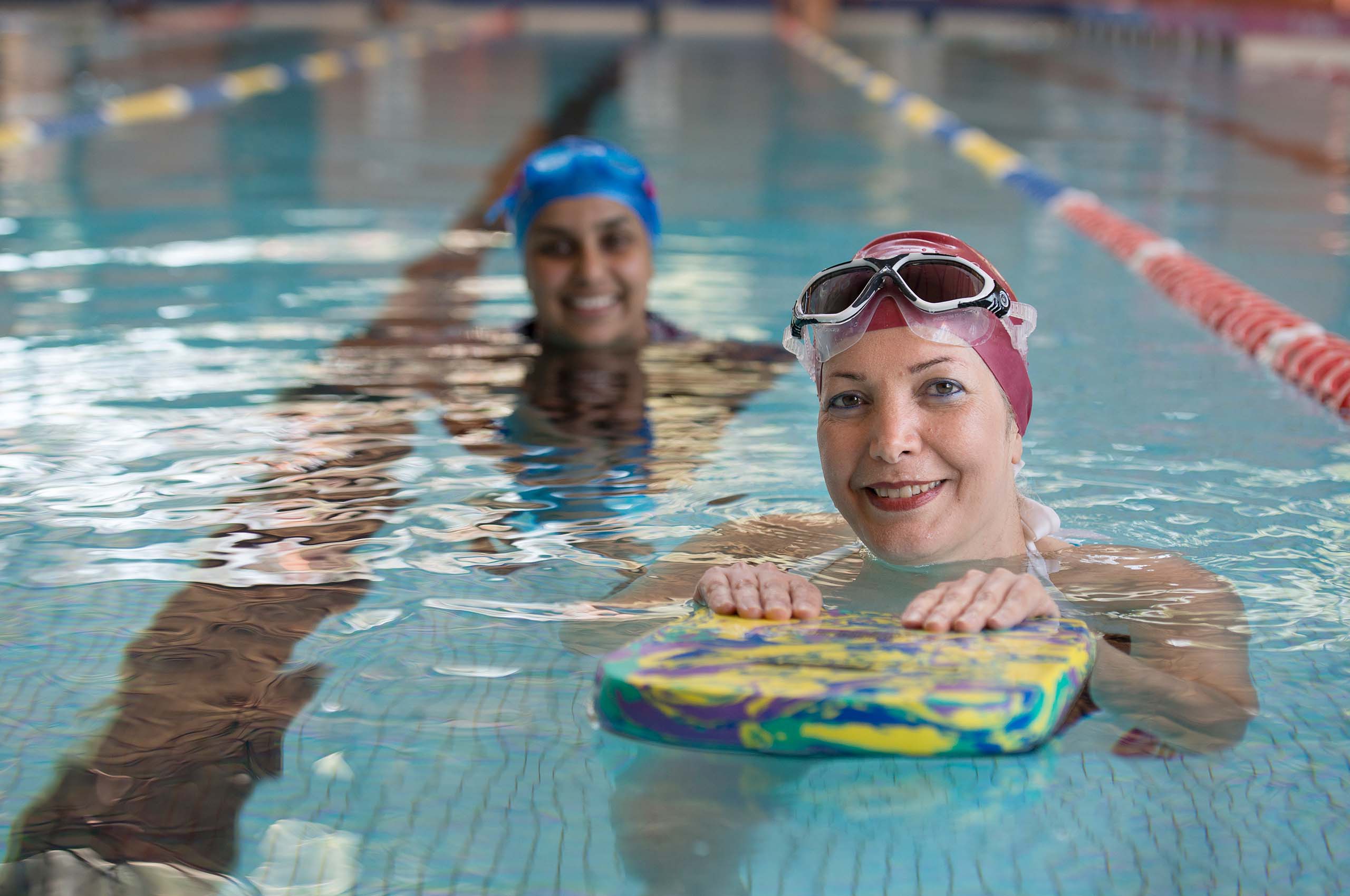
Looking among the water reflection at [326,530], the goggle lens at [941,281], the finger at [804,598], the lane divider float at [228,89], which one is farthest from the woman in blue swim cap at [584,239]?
the lane divider float at [228,89]

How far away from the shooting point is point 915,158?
9539mm

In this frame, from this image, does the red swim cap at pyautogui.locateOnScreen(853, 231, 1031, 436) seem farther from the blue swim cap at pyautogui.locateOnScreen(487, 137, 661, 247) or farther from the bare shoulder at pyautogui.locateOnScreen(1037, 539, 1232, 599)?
the blue swim cap at pyautogui.locateOnScreen(487, 137, 661, 247)

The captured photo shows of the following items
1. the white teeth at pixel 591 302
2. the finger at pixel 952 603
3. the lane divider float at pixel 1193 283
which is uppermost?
the finger at pixel 952 603

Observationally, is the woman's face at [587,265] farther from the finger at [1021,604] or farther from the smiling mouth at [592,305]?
the finger at [1021,604]

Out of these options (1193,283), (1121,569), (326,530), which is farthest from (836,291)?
(1193,283)

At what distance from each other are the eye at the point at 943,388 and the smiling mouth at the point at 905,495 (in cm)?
12

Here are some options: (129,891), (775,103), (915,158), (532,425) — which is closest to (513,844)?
(129,891)

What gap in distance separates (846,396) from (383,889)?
966mm

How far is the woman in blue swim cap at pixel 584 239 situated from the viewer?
13.1ft

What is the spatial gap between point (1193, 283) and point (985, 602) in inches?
145

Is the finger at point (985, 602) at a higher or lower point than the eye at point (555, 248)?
lower

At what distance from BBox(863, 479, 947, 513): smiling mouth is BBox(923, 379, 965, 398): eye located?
0.41ft

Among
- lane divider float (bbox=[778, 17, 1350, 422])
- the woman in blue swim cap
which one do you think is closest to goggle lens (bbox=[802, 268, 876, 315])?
the woman in blue swim cap

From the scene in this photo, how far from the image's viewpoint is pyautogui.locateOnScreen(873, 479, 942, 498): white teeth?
220 cm
